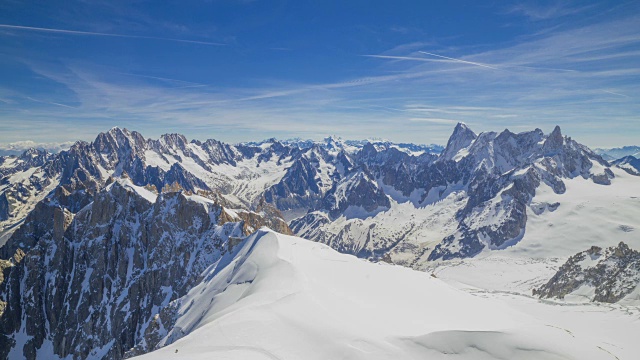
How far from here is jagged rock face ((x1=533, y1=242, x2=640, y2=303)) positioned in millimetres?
104312

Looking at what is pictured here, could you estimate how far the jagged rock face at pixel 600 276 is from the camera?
342 ft

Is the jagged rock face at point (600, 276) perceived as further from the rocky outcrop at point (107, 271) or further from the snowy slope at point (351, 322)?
the rocky outcrop at point (107, 271)

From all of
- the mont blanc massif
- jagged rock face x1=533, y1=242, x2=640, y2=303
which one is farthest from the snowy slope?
jagged rock face x1=533, y1=242, x2=640, y2=303

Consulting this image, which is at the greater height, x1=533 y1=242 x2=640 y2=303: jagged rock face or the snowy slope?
the snowy slope

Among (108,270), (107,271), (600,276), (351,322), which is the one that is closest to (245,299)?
(351,322)

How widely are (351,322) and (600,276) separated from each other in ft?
416

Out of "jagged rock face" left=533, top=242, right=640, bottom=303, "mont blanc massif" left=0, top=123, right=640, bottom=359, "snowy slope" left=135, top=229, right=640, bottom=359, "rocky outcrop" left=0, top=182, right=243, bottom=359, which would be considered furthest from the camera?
"rocky outcrop" left=0, top=182, right=243, bottom=359

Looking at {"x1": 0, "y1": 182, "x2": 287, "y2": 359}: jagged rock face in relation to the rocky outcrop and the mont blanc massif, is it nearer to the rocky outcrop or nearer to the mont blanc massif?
the rocky outcrop

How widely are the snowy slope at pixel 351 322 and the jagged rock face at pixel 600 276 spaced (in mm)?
39264

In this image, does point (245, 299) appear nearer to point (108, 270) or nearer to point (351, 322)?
point (351, 322)

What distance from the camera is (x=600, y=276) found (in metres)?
122

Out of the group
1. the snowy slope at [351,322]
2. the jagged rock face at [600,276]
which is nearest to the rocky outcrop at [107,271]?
the snowy slope at [351,322]

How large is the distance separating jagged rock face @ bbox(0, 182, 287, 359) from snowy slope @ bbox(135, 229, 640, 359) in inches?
2151

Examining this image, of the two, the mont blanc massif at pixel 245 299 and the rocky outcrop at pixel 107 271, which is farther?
the rocky outcrop at pixel 107 271
